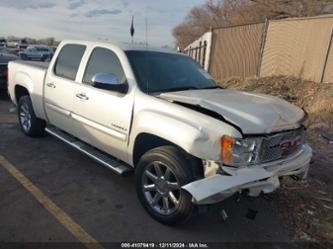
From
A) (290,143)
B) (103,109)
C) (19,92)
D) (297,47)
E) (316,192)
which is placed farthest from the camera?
(297,47)

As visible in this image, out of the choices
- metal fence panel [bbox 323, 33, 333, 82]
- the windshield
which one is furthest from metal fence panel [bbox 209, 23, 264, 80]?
the windshield

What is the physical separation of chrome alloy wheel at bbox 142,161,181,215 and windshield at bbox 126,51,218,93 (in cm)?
93

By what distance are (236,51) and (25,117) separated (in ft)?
38.4

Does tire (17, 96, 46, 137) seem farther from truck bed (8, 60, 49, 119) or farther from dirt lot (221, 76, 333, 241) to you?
dirt lot (221, 76, 333, 241)

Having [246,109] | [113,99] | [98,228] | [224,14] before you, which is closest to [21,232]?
[98,228]

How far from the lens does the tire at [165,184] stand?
114 inches

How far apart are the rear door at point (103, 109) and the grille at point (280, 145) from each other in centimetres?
152

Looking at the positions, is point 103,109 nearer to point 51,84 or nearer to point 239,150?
point 51,84

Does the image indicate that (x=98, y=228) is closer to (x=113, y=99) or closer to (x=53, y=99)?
(x=113, y=99)

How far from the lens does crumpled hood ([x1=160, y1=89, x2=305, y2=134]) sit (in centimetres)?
279

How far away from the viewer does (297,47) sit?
1172 cm

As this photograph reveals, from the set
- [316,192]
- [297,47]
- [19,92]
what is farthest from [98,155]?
[297,47]

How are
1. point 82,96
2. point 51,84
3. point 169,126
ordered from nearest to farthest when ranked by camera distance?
point 169,126 → point 82,96 → point 51,84

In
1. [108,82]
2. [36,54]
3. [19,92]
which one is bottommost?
[36,54]
